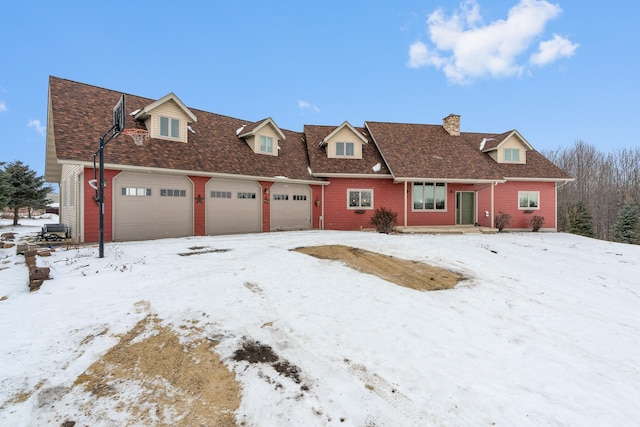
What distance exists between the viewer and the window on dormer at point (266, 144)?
1753 centimetres

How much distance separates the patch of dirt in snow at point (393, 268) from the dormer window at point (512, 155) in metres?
16.3

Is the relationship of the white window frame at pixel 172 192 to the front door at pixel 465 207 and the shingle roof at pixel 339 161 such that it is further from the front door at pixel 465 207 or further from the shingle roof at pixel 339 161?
the front door at pixel 465 207

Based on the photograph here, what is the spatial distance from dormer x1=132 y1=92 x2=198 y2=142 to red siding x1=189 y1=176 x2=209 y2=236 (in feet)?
7.91

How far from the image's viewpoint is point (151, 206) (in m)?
13.0

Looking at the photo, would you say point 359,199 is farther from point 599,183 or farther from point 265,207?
point 599,183

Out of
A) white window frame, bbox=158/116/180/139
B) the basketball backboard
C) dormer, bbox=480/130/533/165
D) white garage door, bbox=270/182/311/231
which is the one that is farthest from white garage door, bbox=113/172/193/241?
dormer, bbox=480/130/533/165

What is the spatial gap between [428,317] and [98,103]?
16.6 metres

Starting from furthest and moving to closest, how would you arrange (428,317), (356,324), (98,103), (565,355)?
1. (98,103)
2. (428,317)
3. (356,324)
4. (565,355)

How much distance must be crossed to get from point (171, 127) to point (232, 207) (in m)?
4.78

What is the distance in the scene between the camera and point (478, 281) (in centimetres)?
759

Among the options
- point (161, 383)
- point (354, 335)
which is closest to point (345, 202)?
point (354, 335)

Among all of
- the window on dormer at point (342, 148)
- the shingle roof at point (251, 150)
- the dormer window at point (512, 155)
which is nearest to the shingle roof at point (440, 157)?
the shingle roof at point (251, 150)

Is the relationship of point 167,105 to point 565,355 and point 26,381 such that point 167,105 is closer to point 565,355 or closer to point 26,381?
point 26,381

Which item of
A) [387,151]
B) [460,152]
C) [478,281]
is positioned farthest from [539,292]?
[460,152]
